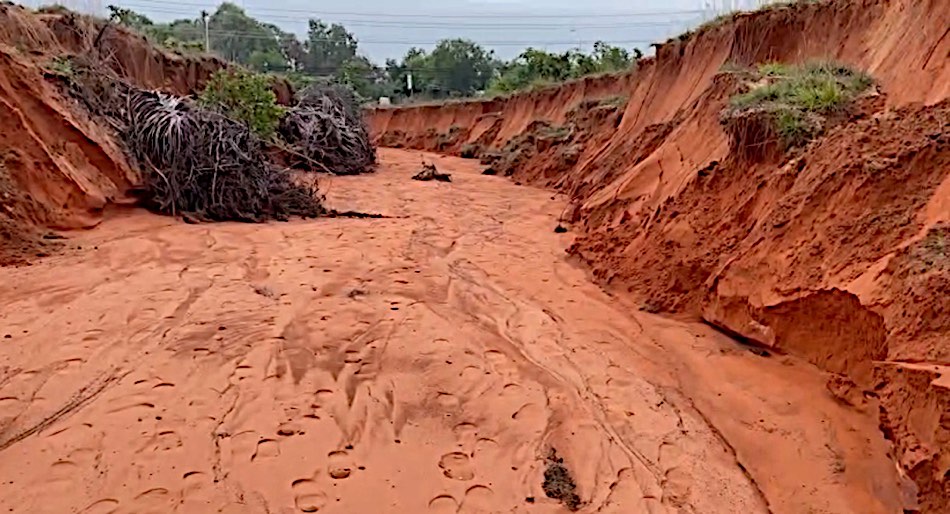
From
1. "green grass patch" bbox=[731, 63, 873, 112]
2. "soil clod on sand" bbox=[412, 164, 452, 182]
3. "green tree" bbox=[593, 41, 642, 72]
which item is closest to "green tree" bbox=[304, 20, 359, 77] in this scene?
"green tree" bbox=[593, 41, 642, 72]

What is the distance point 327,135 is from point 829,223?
11237 millimetres

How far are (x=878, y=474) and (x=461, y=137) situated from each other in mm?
19160

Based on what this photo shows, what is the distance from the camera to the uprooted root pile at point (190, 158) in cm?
741

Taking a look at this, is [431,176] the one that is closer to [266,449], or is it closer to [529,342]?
[529,342]

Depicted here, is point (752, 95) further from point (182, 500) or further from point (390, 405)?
point (182, 500)

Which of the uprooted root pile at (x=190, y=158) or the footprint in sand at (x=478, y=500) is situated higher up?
the uprooted root pile at (x=190, y=158)

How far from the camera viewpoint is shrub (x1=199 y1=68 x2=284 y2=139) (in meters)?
10.2

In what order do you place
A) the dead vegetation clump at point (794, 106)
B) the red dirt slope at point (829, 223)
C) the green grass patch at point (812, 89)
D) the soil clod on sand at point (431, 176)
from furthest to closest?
the soil clod on sand at point (431, 176)
the green grass patch at point (812, 89)
the dead vegetation clump at point (794, 106)
the red dirt slope at point (829, 223)

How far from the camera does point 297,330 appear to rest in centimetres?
398

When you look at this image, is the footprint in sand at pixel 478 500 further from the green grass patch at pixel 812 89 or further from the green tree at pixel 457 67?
the green tree at pixel 457 67

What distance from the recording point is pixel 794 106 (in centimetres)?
479

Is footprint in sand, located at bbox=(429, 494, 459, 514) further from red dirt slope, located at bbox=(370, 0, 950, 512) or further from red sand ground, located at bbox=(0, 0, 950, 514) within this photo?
red dirt slope, located at bbox=(370, 0, 950, 512)

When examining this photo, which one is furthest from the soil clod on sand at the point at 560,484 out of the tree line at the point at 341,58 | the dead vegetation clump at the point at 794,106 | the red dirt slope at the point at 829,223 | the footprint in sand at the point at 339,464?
the tree line at the point at 341,58

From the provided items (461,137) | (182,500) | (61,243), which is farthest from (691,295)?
(461,137)
